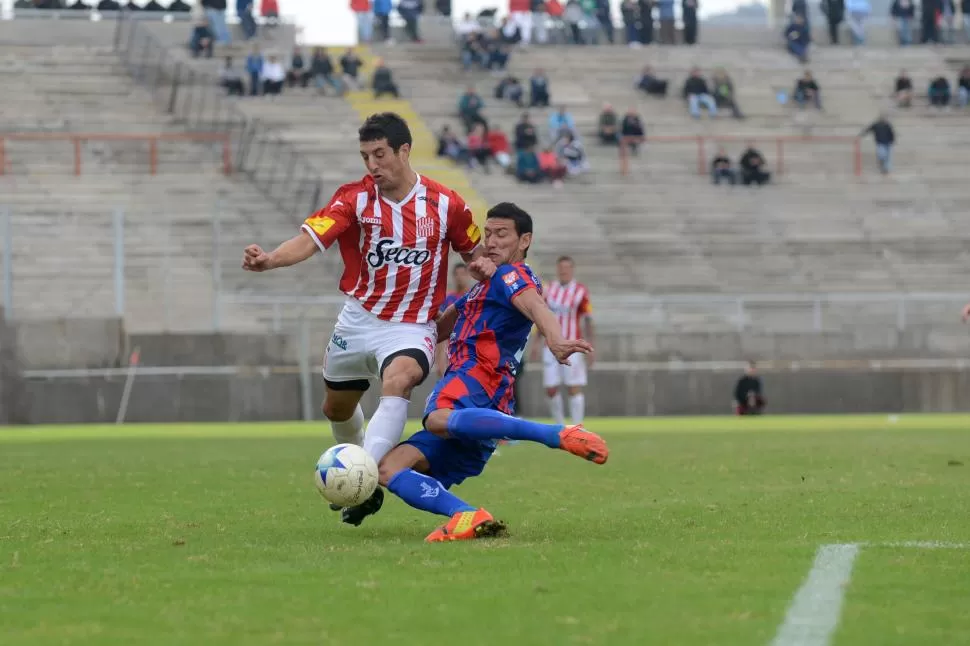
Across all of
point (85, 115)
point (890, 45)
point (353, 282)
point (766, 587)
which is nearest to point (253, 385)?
point (85, 115)

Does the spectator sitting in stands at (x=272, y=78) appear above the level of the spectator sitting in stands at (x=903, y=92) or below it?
above

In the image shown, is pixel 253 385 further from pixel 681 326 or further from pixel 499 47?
pixel 499 47

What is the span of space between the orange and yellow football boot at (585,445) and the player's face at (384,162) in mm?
2043

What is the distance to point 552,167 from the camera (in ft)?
124

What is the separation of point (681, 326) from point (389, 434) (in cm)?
2070

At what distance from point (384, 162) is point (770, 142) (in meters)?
32.2

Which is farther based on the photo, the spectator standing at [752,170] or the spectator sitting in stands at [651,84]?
the spectator sitting in stands at [651,84]

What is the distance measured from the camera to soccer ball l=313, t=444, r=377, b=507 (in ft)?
27.4

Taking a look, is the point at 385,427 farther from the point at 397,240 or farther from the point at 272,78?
the point at 272,78

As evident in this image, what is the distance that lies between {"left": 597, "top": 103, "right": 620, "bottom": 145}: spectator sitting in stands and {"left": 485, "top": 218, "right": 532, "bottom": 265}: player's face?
3089 centimetres

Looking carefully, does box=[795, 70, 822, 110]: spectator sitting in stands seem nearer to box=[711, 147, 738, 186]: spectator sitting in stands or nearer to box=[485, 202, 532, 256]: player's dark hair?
box=[711, 147, 738, 186]: spectator sitting in stands

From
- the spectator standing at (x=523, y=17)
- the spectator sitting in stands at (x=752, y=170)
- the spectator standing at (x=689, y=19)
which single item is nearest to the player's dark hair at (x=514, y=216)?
the spectator sitting in stands at (x=752, y=170)

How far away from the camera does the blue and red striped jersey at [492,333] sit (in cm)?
877

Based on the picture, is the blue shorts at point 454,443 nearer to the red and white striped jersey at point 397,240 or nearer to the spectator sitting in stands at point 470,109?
the red and white striped jersey at point 397,240
